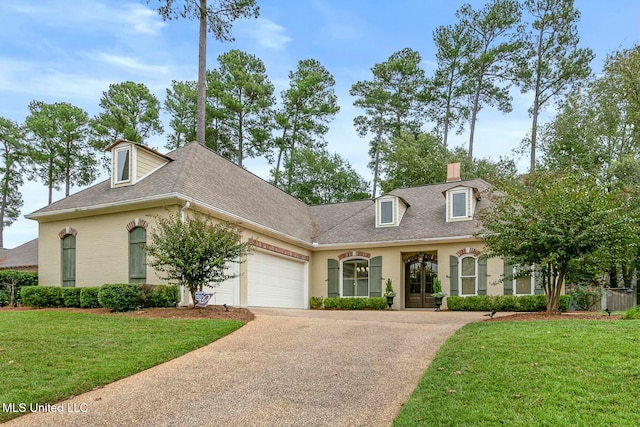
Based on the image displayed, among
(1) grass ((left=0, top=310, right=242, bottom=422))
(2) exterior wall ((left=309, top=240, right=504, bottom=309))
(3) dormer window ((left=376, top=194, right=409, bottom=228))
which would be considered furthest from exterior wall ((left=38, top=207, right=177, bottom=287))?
(3) dormer window ((left=376, top=194, right=409, bottom=228))

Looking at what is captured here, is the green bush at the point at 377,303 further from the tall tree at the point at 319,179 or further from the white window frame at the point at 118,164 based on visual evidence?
the tall tree at the point at 319,179

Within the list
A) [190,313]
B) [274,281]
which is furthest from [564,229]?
[274,281]

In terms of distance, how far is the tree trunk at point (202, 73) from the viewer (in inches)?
771

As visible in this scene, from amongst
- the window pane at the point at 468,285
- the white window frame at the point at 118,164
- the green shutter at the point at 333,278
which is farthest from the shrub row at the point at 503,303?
the white window frame at the point at 118,164

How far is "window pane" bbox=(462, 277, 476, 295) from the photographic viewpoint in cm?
1642

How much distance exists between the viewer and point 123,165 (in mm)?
14625

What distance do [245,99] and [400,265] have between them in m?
17.8

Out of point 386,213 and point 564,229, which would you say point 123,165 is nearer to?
point 386,213

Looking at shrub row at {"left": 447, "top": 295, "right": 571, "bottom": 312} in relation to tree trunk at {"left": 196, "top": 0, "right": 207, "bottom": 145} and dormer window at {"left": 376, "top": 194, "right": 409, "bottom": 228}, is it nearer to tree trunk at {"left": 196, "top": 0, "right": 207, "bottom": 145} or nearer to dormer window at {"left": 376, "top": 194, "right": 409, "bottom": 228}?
dormer window at {"left": 376, "top": 194, "right": 409, "bottom": 228}

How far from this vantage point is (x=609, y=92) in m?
21.9

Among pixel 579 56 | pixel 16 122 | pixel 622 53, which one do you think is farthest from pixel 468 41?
pixel 16 122

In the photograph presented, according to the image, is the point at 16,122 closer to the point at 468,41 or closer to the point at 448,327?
the point at 468,41

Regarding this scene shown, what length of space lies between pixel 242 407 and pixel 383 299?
12.2 m

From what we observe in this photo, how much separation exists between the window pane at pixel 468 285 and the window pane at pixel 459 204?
2409 mm
